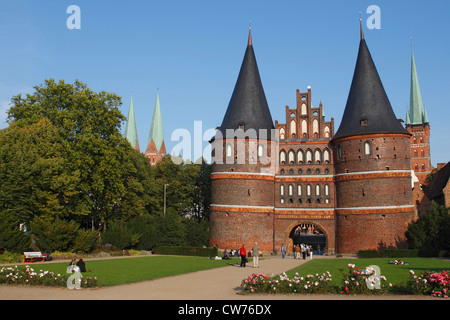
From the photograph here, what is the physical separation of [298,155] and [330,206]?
659cm

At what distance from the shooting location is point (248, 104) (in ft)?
157

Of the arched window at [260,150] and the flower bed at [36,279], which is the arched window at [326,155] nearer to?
the arched window at [260,150]

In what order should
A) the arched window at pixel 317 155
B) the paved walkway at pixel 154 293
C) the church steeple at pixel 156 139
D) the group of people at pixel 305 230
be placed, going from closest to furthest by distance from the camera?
the paved walkway at pixel 154 293, the arched window at pixel 317 155, the group of people at pixel 305 230, the church steeple at pixel 156 139

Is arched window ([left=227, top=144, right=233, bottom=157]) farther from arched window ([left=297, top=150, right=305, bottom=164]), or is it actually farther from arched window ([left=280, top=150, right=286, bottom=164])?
arched window ([left=297, top=150, right=305, bottom=164])

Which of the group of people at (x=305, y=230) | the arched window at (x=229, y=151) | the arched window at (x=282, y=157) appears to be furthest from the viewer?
the group of people at (x=305, y=230)

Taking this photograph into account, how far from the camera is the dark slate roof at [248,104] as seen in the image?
47.3 metres

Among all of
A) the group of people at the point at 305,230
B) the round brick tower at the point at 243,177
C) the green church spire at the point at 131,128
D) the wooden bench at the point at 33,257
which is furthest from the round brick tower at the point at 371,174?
the green church spire at the point at 131,128

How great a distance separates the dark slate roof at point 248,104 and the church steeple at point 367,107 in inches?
331

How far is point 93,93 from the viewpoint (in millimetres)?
41656

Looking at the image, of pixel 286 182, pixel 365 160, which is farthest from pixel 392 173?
pixel 286 182

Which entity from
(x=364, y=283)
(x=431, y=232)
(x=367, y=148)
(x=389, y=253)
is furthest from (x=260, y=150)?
(x=364, y=283)

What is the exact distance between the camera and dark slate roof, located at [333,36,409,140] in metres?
44.3

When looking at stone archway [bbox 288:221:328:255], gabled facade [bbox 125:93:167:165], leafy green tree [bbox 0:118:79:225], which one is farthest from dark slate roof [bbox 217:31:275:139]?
gabled facade [bbox 125:93:167:165]

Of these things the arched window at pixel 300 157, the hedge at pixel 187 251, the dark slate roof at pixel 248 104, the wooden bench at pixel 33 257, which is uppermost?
the dark slate roof at pixel 248 104
